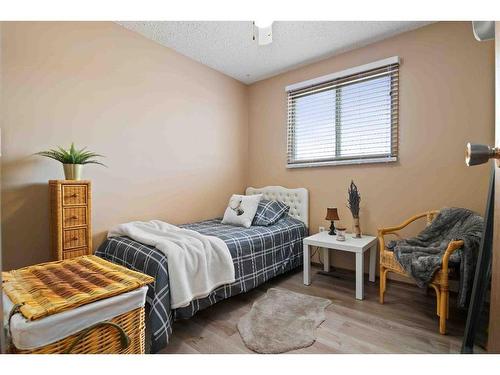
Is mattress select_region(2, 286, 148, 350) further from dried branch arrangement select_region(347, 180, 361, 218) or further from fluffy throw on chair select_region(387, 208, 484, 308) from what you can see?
dried branch arrangement select_region(347, 180, 361, 218)

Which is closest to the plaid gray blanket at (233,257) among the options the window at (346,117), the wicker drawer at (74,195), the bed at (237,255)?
the bed at (237,255)

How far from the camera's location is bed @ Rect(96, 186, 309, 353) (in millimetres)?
1625

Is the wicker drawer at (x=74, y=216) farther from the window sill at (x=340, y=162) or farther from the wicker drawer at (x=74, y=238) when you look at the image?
the window sill at (x=340, y=162)

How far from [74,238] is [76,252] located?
0.11m

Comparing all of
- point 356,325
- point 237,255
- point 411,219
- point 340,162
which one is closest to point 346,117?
point 340,162

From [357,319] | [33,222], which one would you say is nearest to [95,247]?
[33,222]

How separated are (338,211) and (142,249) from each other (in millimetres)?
2236

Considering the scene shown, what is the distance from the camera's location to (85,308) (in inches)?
39.4

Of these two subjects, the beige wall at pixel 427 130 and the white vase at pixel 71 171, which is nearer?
the white vase at pixel 71 171

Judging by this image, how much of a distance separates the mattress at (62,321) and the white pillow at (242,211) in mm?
1822

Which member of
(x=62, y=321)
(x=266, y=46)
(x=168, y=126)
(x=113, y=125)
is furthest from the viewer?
(x=168, y=126)

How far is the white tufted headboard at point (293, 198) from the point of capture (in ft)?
10.8

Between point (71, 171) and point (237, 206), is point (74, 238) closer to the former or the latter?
point (71, 171)

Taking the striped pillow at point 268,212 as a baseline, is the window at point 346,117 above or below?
above
